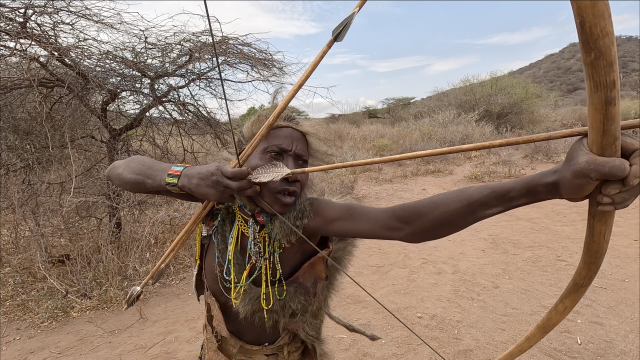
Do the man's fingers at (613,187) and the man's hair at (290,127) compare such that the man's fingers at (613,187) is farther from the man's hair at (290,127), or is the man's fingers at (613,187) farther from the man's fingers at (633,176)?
the man's hair at (290,127)

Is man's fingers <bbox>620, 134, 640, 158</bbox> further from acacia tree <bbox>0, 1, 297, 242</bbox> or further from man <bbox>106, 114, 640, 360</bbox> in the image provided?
acacia tree <bbox>0, 1, 297, 242</bbox>

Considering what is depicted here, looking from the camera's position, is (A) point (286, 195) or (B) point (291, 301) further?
(B) point (291, 301)

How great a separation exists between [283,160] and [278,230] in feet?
0.88

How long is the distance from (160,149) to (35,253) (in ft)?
6.07

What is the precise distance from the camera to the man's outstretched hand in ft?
2.85

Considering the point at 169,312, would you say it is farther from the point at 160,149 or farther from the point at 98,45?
the point at 98,45

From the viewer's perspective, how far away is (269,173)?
4.32 ft

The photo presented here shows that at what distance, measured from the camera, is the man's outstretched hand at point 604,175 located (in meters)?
0.87

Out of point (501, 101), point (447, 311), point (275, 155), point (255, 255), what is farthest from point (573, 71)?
point (255, 255)

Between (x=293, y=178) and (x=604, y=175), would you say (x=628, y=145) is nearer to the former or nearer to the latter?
(x=604, y=175)

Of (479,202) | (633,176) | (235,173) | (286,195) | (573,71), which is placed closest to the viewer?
(633,176)

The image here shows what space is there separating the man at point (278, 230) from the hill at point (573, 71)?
25.1 metres

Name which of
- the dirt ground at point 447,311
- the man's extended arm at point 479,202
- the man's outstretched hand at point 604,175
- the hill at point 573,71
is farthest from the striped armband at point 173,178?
the hill at point 573,71

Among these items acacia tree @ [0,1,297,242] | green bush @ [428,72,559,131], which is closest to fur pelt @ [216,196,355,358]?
acacia tree @ [0,1,297,242]
